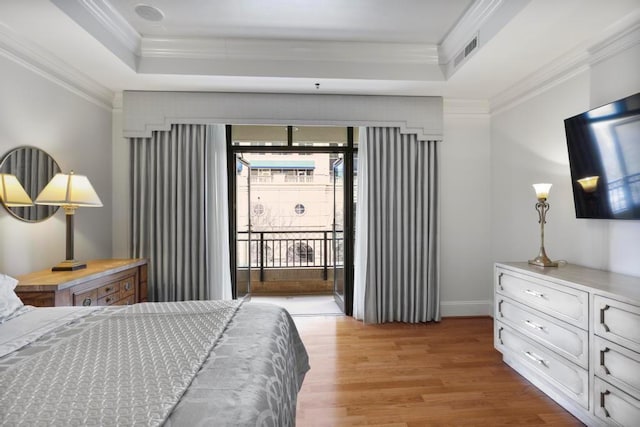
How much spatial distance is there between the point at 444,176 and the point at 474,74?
1.14 m

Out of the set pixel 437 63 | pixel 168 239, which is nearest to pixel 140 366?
pixel 168 239

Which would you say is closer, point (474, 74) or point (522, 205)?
point (474, 74)

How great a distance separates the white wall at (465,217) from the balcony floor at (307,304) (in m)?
1.39

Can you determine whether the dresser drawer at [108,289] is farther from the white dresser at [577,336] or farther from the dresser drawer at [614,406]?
the dresser drawer at [614,406]

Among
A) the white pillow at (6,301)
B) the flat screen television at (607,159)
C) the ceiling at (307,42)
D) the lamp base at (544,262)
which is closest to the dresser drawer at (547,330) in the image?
the lamp base at (544,262)

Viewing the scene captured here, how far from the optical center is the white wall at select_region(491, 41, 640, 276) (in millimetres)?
2256

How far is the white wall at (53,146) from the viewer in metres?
2.34

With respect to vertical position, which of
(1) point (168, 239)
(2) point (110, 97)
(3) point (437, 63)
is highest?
(3) point (437, 63)

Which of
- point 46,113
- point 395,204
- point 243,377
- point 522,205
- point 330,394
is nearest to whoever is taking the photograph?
point 243,377

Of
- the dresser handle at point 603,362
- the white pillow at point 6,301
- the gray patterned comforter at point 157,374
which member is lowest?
the dresser handle at point 603,362

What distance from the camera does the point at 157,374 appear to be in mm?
965

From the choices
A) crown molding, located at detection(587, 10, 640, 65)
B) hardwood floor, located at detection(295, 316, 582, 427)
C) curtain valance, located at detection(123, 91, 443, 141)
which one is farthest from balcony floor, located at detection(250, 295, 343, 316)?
crown molding, located at detection(587, 10, 640, 65)

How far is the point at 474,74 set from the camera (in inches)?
119

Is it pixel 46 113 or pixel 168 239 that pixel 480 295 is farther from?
pixel 46 113
